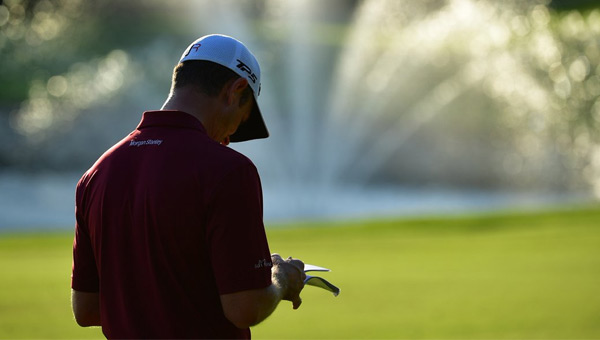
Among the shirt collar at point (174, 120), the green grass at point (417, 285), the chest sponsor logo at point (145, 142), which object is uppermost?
the green grass at point (417, 285)

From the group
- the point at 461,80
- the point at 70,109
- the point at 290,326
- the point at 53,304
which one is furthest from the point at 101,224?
the point at 70,109

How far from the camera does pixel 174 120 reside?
204 centimetres

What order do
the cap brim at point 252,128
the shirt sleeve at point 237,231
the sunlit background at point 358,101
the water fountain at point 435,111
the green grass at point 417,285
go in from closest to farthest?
the shirt sleeve at point 237,231 → the cap brim at point 252,128 → the green grass at point 417,285 → the water fountain at point 435,111 → the sunlit background at point 358,101

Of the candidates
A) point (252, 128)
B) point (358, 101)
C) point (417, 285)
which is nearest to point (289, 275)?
point (252, 128)

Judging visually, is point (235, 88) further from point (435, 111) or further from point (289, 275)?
point (435, 111)

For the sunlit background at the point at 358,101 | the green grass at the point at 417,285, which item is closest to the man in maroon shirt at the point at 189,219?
the green grass at the point at 417,285

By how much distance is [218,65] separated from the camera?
208 centimetres

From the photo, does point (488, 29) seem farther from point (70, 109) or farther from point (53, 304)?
point (53, 304)

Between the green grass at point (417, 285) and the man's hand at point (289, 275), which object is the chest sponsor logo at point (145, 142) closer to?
the man's hand at point (289, 275)

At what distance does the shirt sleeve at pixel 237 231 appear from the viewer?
188cm

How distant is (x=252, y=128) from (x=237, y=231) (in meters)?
0.42

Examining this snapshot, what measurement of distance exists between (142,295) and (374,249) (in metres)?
7.87

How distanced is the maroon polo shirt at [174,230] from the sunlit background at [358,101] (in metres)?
17.3

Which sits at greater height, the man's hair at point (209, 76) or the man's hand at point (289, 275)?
the man's hair at point (209, 76)
